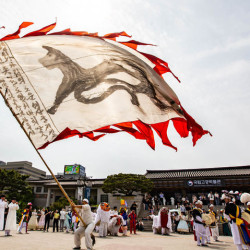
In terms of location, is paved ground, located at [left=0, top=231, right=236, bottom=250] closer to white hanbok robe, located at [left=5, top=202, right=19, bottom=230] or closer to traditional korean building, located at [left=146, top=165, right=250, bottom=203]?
white hanbok robe, located at [left=5, top=202, right=19, bottom=230]

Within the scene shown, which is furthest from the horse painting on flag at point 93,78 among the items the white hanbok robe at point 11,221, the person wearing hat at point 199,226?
the white hanbok robe at point 11,221

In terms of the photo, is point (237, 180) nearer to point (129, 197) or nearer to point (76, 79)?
point (129, 197)

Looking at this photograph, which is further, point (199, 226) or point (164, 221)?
point (164, 221)

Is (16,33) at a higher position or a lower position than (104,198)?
higher

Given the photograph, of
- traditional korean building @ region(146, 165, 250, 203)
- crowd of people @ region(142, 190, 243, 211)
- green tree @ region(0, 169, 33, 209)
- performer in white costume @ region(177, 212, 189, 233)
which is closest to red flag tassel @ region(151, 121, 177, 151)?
performer in white costume @ region(177, 212, 189, 233)

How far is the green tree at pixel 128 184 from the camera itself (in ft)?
91.3

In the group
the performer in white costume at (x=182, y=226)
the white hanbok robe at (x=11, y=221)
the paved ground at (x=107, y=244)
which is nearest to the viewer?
the paved ground at (x=107, y=244)

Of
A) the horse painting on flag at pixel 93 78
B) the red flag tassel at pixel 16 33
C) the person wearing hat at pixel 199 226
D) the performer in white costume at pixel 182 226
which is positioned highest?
the red flag tassel at pixel 16 33

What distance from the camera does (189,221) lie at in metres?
16.9

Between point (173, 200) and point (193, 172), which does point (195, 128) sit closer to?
point (173, 200)

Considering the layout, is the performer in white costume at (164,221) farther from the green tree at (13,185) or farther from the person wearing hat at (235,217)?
the green tree at (13,185)

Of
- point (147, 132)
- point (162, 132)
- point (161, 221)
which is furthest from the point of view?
point (161, 221)

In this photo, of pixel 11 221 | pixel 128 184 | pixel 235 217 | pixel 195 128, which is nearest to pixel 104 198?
pixel 128 184

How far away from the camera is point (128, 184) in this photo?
28234 millimetres
